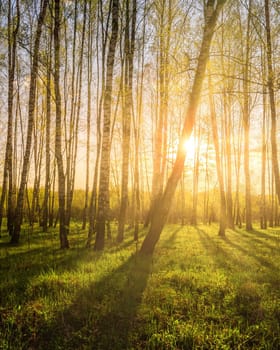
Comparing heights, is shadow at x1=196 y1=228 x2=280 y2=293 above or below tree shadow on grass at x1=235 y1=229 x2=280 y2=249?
above

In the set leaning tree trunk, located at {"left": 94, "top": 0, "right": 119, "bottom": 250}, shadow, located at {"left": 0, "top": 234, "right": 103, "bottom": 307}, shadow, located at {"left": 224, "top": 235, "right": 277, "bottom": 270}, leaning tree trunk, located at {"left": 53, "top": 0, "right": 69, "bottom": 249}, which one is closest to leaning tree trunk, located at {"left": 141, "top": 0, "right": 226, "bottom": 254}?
leaning tree trunk, located at {"left": 94, "top": 0, "right": 119, "bottom": 250}

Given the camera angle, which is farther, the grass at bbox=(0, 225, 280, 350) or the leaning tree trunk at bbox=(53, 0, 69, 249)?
the leaning tree trunk at bbox=(53, 0, 69, 249)

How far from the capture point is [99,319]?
3521 millimetres

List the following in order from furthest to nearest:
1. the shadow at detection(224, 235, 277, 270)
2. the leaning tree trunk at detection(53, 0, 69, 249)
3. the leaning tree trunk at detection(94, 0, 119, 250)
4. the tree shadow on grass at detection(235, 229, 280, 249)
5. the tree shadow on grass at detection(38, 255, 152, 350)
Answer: the tree shadow on grass at detection(235, 229, 280, 249) → the leaning tree trunk at detection(53, 0, 69, 249) → the leaning tree trunk at detection(94, 0, 119, 250) → the shadow at detection(224, 235, 277, 270) → the tree shadow on grass at detection(38, 255, 152, 350)

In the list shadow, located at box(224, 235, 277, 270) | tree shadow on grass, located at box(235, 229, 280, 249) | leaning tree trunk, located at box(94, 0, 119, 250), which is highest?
leaning tree trunk, located at box(94, 0, 119, 250)

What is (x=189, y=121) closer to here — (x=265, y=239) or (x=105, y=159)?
(x=105, y=159)

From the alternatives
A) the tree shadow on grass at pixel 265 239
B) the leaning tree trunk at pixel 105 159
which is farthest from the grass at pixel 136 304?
the tree shadow on grass at pixel 265 239

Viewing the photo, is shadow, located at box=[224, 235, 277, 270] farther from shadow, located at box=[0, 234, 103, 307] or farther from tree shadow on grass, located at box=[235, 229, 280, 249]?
shadow, located at box=[0, 234, 103, 307]

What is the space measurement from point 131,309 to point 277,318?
2.05m

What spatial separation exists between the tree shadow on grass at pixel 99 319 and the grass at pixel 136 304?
0.04 feet

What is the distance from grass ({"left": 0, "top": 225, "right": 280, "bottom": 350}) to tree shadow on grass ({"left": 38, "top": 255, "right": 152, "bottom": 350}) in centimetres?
1

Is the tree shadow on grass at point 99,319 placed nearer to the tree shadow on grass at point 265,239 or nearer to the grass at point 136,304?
the grass at point 136,304

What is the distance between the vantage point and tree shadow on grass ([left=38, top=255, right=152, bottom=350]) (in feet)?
10.0

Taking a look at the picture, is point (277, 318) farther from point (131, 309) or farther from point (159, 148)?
point (159, 148)
